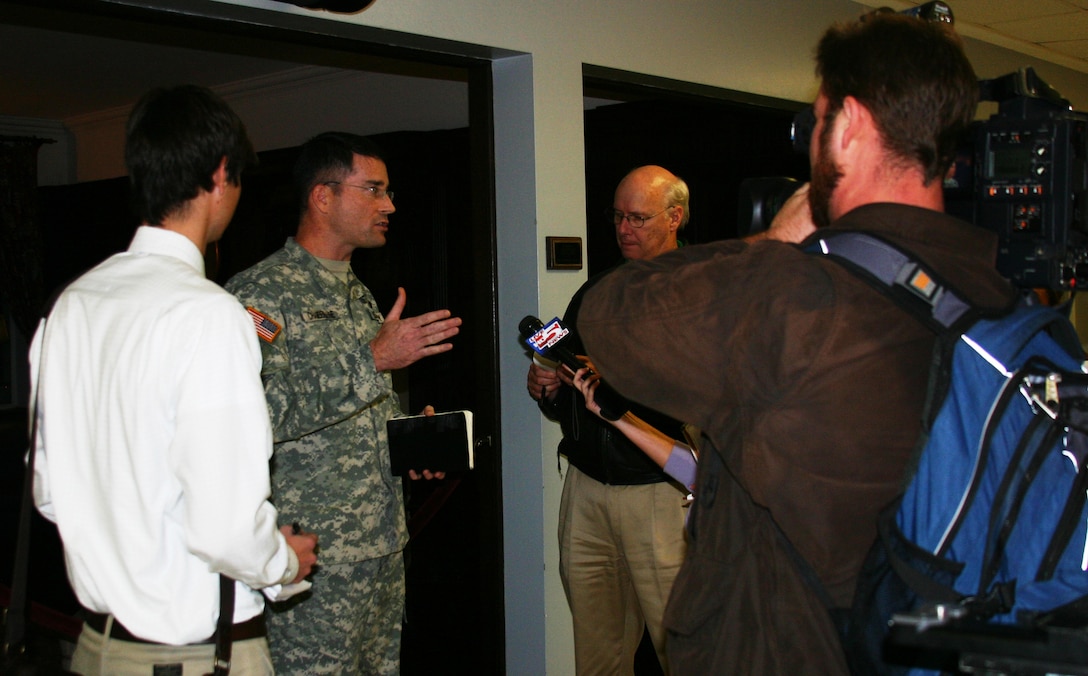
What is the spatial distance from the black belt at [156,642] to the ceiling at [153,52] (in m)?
3.03

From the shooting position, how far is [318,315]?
7.61 feet

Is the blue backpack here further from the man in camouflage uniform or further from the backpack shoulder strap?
the man in camouflage uniform

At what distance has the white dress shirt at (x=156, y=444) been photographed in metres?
1.30

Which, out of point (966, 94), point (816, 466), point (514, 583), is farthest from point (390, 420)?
point (966, 94)

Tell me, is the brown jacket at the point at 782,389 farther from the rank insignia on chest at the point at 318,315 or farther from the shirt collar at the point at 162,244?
the rank insignia on chest at the point at 318,315

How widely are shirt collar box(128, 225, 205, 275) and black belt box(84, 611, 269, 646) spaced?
0.56m

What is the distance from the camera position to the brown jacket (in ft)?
3.53

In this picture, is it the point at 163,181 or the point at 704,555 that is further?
the point at 163,181

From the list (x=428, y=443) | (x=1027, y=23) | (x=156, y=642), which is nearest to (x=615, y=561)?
(x=428, y=443)

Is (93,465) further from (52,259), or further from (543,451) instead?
(52,259)

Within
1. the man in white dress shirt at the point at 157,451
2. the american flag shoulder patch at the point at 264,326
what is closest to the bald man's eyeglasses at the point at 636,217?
the american flag shoulder patch at the point at 264,326

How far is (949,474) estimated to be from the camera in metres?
1.05

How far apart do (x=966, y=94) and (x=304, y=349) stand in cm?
163

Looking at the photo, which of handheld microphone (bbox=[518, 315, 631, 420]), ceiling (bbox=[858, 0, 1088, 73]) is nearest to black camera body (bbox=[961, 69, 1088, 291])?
handheld microphone (bbox=[518, 315, 631, 420])
